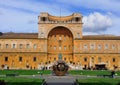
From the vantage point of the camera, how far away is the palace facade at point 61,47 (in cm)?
9125

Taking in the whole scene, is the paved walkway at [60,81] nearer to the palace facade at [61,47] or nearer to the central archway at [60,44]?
the palace facade at [61,47]

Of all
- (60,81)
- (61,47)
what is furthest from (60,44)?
(60,81)

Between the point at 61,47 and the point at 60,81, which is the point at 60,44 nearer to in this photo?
the point at 61,47

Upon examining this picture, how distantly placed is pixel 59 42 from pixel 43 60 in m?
6.05

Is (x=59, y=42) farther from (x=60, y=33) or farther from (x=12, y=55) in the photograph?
(x=12, y=55)

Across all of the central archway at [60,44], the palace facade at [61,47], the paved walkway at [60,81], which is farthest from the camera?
the central archway at [60,44]

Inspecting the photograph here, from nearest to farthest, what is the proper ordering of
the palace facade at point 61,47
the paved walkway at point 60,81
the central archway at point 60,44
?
the paved walkway at point 60,81 → the palace facade at point 61,47 → the central archway at point 60,44

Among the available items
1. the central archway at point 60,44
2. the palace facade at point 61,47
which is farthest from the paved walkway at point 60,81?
the central archway at point 60,44

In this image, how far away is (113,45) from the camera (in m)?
92.2

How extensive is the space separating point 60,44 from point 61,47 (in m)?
0.79

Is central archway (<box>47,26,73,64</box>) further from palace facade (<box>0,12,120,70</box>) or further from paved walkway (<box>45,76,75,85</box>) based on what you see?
paved walkway (<box>45,76,75,85</box>)

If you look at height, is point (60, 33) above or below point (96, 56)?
above

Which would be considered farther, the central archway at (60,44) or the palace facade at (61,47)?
the central archway at (60,44)

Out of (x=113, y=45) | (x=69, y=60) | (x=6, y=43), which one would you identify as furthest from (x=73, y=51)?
(x=6, y=43)
